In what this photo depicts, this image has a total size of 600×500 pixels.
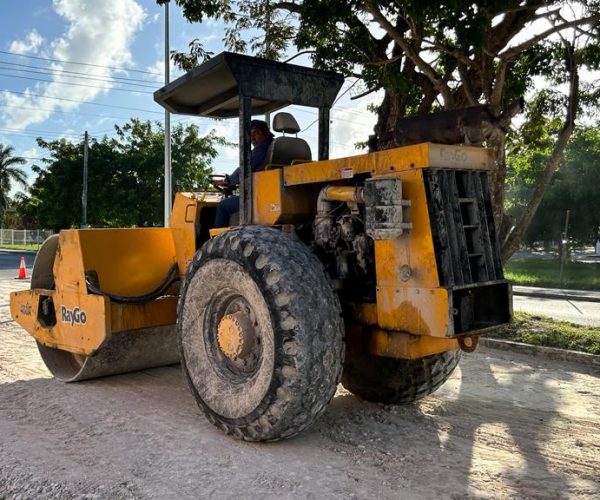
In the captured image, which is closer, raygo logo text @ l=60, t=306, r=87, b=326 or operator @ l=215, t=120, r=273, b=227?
operator @ l=215, t=120, r=273, b=227

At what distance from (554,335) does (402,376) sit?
4.39m

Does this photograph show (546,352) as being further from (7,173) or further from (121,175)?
(7,173)

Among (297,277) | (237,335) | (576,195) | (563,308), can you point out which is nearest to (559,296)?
(563,308)

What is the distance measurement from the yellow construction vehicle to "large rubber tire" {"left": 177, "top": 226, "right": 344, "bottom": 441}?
1cm

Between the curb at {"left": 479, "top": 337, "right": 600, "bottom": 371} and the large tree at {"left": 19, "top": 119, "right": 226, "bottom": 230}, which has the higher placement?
the large tree at {"left": 19, "top": 119, "right": 226, "bottom": 230}

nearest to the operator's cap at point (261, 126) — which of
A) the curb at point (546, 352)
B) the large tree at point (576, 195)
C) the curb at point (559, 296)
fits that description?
the curb at point (546, 352)

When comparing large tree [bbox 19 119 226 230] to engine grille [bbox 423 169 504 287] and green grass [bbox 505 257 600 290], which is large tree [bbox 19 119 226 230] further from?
engine grille [bbox 423 169 504 287]

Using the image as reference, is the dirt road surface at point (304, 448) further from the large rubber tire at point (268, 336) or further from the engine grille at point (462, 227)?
the engine grille at point (462, 227)

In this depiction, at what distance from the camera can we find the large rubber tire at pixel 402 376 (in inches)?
198

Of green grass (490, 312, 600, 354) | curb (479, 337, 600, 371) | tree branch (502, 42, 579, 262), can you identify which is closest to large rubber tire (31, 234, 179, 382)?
green grass (490, 312, 600, 354)

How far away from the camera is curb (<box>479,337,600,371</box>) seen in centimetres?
756

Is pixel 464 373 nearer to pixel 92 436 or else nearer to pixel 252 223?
pixel 252 223

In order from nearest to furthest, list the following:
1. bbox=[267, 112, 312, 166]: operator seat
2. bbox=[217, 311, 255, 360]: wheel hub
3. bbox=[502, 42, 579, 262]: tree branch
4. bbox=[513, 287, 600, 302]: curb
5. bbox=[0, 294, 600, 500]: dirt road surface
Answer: bbox=[0, 294, 600, 500]: dirt road surface → bbox=[217, 311, 255, 360]: wheel hub → bbox=[267, 112, 312, 166]: operator seat → bbox=[502, 42, 579, 262]: tree branch → bbox=[513, 287, 600, 302]: curb

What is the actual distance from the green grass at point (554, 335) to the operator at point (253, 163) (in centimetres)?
397
